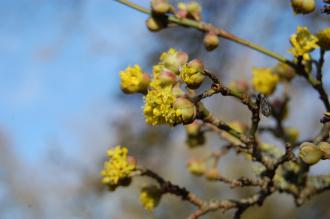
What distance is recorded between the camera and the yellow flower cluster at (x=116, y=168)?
1.43 m

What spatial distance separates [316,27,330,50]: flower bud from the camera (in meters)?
1.33

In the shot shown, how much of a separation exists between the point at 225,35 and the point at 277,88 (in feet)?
1.15

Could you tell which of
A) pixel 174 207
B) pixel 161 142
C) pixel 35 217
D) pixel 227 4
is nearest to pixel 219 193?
pixel 174 207

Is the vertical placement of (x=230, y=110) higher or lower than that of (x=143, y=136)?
higher

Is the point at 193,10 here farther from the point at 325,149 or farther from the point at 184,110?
the point at 325,149

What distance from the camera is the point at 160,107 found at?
114cm

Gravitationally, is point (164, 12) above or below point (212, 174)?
above

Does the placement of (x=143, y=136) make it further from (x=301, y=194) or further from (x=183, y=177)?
(x=301, y=194)

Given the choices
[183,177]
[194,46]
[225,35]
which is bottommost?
[225,35]

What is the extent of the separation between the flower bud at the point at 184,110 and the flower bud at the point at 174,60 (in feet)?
0.33

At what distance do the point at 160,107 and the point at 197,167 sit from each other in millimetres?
668

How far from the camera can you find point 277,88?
170 centimetres

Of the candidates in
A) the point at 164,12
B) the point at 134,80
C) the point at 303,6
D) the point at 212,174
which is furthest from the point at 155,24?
the point at 212,174

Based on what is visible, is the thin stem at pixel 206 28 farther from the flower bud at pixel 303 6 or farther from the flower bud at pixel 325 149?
the flower bud at pixel 325 149
